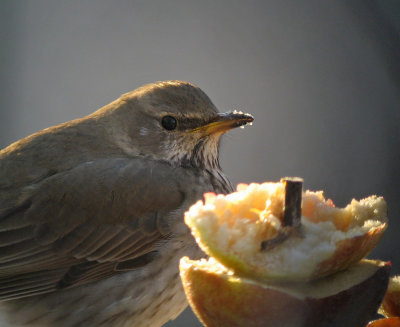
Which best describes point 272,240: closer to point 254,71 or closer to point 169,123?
point 169,123

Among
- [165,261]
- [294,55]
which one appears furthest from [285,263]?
[294,55]

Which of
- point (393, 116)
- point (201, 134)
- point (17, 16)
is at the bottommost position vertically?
point (393, 116)

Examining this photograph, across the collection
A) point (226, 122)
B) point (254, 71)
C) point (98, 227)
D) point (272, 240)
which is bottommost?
point (98, 227)

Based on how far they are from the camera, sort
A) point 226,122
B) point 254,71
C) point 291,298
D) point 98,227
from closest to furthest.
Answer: point 291,298
point 98,227
point 226,122
point 254,71

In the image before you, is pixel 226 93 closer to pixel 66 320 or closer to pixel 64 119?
pixel 64 119

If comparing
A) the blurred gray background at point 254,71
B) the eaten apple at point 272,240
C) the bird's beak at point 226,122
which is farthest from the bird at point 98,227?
the blurred gray background at point 254,71

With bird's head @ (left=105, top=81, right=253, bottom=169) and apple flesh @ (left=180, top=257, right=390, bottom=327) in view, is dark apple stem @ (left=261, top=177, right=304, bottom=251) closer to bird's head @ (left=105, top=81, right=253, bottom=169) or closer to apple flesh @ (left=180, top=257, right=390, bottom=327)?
apple flesh @ (left=180, top=257, right=390, bottom=327)

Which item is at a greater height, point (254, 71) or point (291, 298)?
point (254, 71)

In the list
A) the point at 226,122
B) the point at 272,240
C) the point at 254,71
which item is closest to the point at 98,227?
the point at 226,122
